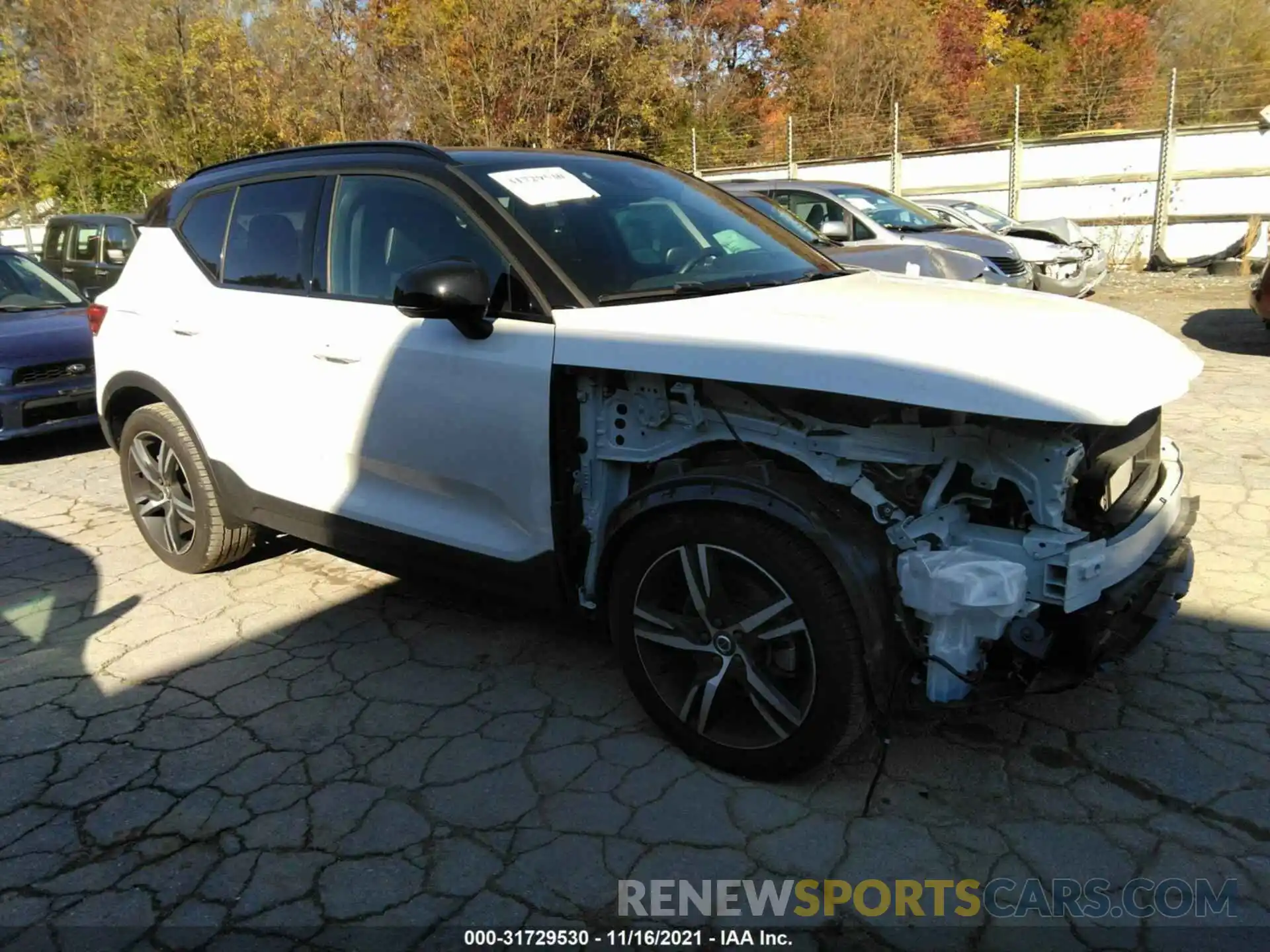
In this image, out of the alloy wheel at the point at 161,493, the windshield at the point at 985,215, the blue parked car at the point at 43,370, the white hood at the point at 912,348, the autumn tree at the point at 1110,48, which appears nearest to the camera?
the white hood at the point at 912,348

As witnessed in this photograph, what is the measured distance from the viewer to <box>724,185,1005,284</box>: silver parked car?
7495 mm

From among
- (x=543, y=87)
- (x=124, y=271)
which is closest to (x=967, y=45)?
(x=543, y=87)

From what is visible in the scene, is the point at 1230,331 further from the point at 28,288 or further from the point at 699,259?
the point at 28,288

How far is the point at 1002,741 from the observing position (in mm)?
2945

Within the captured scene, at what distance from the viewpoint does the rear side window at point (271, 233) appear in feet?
12.1

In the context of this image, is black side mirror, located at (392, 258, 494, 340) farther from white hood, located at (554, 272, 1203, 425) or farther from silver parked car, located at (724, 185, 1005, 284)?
silver parked car, located at (724, 185, 1005, 284)

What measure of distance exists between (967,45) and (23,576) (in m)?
32.1

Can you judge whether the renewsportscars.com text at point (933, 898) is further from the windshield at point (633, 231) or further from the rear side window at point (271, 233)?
the rear side window at point (271, 233)

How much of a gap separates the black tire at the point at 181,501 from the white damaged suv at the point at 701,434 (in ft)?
1.32

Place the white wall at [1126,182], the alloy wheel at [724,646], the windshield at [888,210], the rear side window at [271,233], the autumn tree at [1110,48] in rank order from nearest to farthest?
the alloy wheel at [724,646] < the rear side window at [271,233] < the windshield at [888,210] < the white wall at [1126,182] < the autumn tree at [1110,48]

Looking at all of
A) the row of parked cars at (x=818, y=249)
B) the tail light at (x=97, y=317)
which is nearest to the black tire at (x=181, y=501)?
the tail light at (x=97, y=317)

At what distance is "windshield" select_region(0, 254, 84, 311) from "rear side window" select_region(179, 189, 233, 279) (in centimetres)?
405

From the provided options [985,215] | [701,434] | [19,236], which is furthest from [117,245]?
[19,236]

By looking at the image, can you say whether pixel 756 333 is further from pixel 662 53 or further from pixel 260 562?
pixel 662 53
